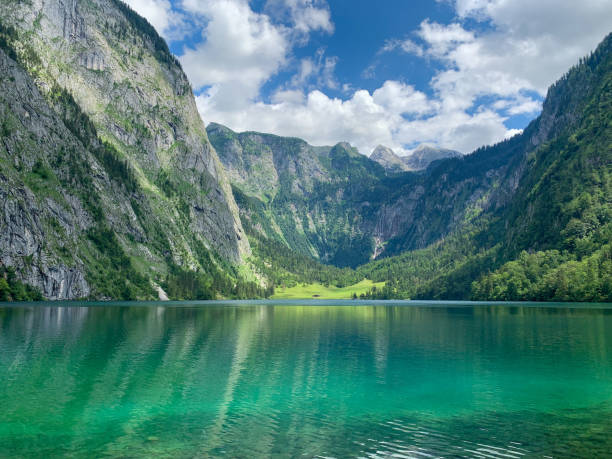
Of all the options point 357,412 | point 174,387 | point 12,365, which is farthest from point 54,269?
point 357,412

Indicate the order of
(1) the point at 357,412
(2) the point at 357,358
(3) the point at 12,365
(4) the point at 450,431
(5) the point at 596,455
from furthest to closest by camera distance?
(2) the point at 357,358 < (3) the point at 12,365 < (1) the point at 357,412 < (4) the point at 450,431 < (5) the point at 596,455

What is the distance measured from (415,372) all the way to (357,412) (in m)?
15.9

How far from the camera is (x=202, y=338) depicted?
70.5 metres

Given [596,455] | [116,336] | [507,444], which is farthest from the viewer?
[116,336]

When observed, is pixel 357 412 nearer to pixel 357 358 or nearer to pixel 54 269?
pixel 357 358

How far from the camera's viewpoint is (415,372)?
4581 centimetres

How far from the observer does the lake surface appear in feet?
81.3

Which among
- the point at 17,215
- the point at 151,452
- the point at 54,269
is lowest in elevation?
the point at 151,452

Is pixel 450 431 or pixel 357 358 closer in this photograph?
pixel 450 431

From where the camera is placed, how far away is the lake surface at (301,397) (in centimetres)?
2477

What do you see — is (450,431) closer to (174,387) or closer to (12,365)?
(174,387)

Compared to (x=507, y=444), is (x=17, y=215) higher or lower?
higher

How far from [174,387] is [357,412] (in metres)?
15.6

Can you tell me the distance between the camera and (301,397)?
117 ft
